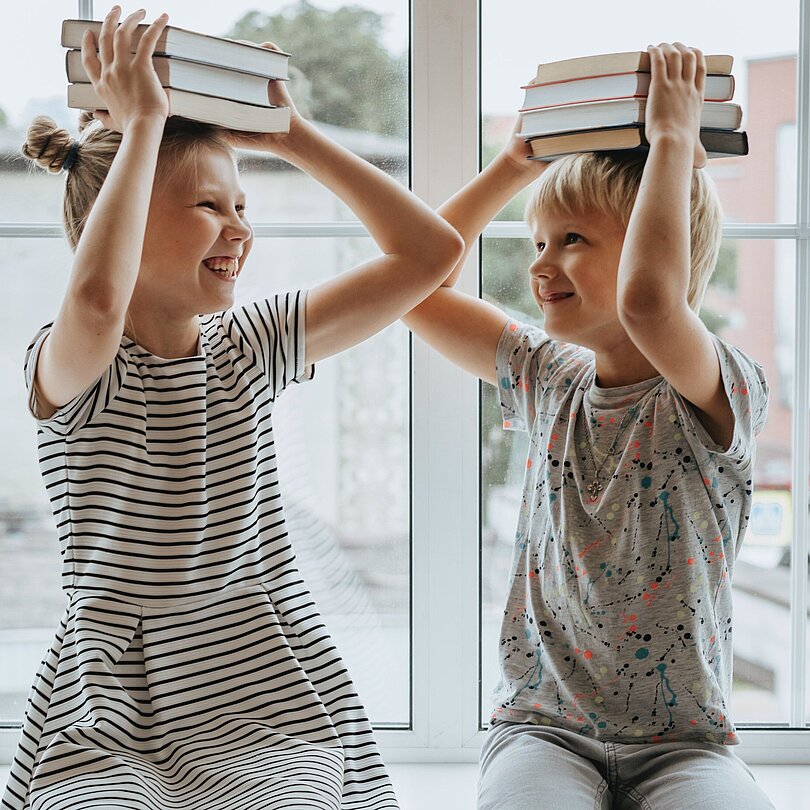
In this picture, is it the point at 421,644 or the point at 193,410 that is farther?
the point at 421,644

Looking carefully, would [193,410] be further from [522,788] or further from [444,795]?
[444,795]

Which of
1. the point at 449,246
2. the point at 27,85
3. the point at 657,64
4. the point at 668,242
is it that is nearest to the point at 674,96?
the point at 657,64

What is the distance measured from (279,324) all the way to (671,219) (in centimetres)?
50

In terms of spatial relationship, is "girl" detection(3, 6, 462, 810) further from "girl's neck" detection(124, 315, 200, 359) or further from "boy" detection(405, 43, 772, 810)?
"boy" detection(405, 43, 772, 810)

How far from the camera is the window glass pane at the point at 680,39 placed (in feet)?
4.87

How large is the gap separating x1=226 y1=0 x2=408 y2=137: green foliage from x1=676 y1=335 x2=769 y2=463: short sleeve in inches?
24.7

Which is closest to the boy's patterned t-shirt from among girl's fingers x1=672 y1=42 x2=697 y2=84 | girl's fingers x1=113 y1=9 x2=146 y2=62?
girl's fingers x1=672 y1=42 x2=697 y2=84

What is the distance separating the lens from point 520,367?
4.40 ft

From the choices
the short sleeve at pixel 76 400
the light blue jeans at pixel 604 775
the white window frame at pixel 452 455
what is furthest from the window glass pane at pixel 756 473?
the short sleeve at pixel 76 400

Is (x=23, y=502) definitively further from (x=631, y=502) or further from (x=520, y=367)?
(x=631, y=502)

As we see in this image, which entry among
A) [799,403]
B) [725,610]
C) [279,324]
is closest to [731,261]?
[799,403]

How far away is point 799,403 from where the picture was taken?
1.52m

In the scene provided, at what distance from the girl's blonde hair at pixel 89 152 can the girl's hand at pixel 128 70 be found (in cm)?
9

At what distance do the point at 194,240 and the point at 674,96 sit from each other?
0.59m
